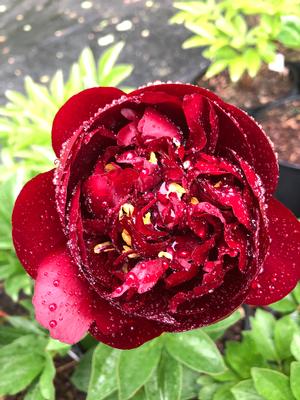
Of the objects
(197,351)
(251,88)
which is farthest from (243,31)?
(197,351)

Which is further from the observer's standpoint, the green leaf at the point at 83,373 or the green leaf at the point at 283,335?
the green leaf at the point at 83,373

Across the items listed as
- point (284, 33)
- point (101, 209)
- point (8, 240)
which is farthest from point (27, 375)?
point (284, 33)

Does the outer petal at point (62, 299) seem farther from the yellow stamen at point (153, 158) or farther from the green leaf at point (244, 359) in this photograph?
the green leaf at point (244, 359)

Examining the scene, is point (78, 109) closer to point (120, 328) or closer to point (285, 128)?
point (120, 328)

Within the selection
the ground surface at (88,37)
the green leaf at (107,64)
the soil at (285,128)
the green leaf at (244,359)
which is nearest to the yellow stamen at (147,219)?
the green leaf at (244,359)

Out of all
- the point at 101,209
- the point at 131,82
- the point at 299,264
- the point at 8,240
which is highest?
the point at 101,209

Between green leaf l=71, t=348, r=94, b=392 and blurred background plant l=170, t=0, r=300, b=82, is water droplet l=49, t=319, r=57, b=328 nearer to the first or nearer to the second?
green leaf l=71, t=348, r=94, b=392

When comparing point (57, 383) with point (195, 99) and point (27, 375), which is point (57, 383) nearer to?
point (27, 375)
